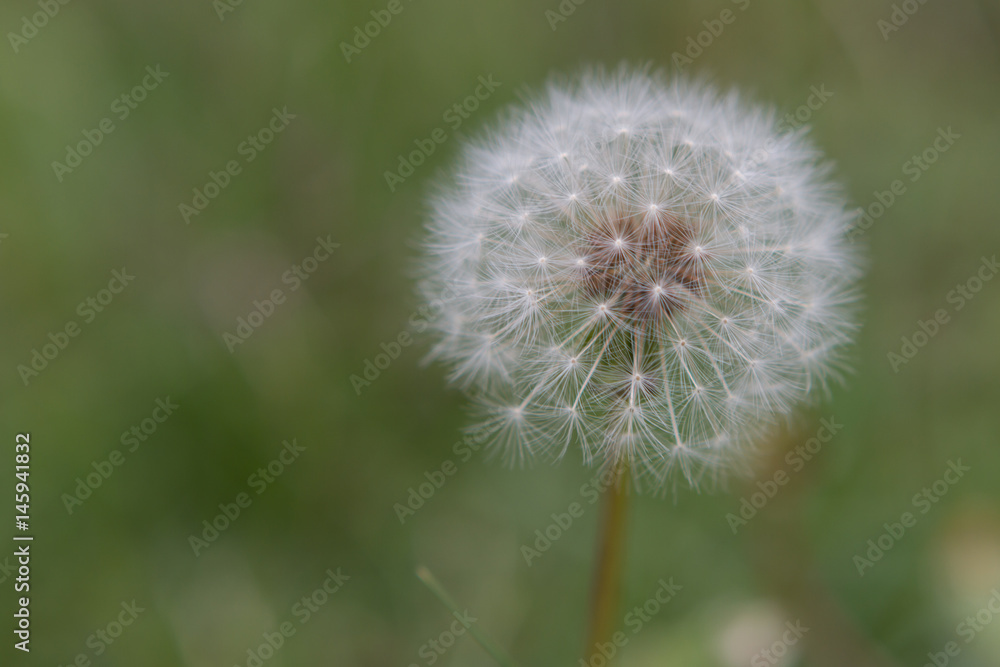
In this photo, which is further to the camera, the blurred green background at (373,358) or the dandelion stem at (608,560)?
the blurred green background at (373,358)

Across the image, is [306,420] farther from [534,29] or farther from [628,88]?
[534,29]

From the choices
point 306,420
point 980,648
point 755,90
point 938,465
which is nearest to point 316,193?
point 306,420

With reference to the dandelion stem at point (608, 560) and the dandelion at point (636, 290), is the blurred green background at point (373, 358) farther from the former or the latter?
the dandelion at point (636, 290)

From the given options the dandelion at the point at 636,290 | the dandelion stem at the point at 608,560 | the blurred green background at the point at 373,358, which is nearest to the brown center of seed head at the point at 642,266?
the dandelion at the point at 636,290

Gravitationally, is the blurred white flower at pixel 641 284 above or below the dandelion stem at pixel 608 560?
above

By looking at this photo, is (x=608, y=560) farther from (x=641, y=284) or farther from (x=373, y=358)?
(x=373, y=358)

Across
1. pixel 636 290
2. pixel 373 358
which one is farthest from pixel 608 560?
pixel 373 358

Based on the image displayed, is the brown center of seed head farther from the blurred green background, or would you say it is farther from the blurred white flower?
the blurred green background
